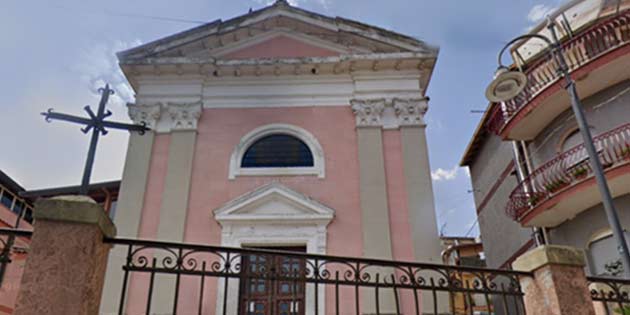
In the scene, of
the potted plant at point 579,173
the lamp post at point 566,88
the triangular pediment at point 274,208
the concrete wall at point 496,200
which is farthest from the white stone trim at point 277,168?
the concrete wall at point 496,200

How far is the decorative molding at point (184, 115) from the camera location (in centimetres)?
1127

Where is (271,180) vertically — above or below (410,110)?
below

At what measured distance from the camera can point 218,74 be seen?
38.7 ft

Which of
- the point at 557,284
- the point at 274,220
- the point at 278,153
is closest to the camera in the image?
the point at 557,284

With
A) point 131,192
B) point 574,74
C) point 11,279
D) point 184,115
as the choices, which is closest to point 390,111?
point 574,74

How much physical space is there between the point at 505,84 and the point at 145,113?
8.10 meters

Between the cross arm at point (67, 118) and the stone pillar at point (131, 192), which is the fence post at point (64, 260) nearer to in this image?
the cross arm at point (67, 118)

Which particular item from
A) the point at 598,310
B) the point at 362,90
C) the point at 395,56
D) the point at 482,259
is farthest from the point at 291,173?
the point at 482,259

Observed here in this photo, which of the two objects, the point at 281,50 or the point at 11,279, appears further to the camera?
the point at 281,50

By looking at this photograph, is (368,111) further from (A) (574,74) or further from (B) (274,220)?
(A) (574,74)

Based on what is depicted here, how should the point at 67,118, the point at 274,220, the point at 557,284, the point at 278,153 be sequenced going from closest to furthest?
the point at 557,284
the point at 67,118
the point at 274,220
the point at 278,153

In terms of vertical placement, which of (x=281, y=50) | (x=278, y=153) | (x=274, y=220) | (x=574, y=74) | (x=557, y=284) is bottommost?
(x=557, y=284)

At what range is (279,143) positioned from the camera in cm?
1116

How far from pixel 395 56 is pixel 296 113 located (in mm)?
2801
